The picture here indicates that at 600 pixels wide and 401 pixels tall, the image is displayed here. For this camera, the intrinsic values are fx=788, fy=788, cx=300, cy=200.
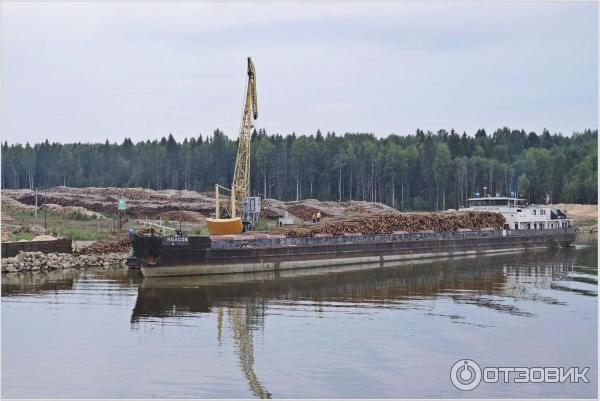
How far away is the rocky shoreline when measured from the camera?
205 feet

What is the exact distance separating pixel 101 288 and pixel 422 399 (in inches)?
1246

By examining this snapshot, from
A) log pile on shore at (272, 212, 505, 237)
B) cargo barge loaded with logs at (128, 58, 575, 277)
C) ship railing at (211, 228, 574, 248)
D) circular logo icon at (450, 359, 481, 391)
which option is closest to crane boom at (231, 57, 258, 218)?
cargo barge loaded with logs at (128, 58, 575, 277)

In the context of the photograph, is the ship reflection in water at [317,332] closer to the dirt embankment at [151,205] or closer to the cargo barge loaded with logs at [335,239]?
the cargo barge loaded with logs at [335,239]

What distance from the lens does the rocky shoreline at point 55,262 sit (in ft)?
205

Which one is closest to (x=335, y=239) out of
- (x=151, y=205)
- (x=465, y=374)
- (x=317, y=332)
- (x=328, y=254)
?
(x=328, y=254)

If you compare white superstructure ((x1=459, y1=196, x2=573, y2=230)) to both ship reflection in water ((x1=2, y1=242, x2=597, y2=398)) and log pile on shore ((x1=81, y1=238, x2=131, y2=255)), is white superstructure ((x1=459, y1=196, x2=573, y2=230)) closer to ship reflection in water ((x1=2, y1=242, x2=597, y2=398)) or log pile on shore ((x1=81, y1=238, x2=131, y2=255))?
ship reflection in water ((x1=2, y1=242, x2=597, y2=398))

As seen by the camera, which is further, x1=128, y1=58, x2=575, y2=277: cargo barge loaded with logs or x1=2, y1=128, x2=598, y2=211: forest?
x1=2, y1=128, x2=598, y2=211: forest

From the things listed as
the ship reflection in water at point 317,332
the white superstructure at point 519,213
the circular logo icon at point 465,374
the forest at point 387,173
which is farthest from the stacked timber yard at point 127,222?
the circular logo icon at point 465,374

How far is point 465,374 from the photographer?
30594 millimetres

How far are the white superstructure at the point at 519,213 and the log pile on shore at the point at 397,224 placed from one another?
1.52m

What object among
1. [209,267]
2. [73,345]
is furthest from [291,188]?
[73,345]

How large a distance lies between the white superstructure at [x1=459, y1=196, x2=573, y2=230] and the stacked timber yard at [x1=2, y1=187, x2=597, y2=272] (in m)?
1.80

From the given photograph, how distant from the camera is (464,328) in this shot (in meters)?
39.7

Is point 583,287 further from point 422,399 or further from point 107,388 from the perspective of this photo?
point 107,388
